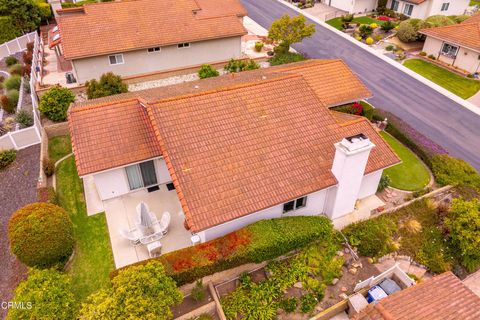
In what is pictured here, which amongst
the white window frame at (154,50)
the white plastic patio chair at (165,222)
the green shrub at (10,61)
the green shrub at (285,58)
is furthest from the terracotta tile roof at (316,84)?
the green shrub at (10,61)

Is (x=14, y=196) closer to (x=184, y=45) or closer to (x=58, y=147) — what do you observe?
(x=58, y=147)

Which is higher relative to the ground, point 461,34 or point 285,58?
point 461,34

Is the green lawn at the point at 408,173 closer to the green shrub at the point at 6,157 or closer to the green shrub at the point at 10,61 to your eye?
the green shrub at the point at 6,157

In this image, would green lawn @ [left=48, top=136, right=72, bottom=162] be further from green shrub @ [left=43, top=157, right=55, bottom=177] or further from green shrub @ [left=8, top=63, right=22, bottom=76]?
green shrub @ [left=8, top=63, right=22, bottom=76]

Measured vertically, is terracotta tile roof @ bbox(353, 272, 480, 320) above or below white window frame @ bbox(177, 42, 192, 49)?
below

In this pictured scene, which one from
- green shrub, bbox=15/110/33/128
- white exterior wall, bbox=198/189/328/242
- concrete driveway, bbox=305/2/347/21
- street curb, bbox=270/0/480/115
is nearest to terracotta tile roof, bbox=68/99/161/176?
white exterior wall, bbox=198/189/328/242

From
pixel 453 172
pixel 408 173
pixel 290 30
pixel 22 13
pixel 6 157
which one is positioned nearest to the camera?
pixel 453 172

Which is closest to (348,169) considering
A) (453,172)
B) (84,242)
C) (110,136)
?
(453,172)

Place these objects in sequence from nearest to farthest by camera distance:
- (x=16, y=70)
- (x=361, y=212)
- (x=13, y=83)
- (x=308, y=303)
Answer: (x=308, y=303) < (x=361, y=212) < (x=13, y=83) < (x=16, y=70)
